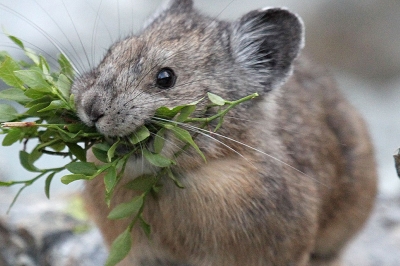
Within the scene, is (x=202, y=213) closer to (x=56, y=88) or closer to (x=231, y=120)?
(x=231, y=120)

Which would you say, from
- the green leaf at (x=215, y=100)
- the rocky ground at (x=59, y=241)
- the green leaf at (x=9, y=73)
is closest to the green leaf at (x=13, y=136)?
the green leaf at (x=9, y=73)

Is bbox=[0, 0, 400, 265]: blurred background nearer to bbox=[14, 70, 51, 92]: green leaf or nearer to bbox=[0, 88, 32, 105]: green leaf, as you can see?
bbox=[0, 88, 32, 105]: green leaf

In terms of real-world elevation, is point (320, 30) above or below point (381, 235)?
above

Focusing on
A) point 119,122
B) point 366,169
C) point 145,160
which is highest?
point 119,122

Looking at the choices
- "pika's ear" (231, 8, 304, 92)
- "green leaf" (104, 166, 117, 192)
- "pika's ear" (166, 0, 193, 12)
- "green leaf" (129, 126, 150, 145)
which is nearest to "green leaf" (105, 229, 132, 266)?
"green leaf" (104, 166, 117, 192)

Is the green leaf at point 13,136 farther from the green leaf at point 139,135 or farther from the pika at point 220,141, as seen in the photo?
the green leaf at point 139,135

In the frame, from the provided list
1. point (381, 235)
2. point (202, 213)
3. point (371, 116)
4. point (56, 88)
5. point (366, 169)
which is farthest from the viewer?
point (371, 116)

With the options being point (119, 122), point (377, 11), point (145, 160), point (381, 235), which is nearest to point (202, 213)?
point (145, 160)
